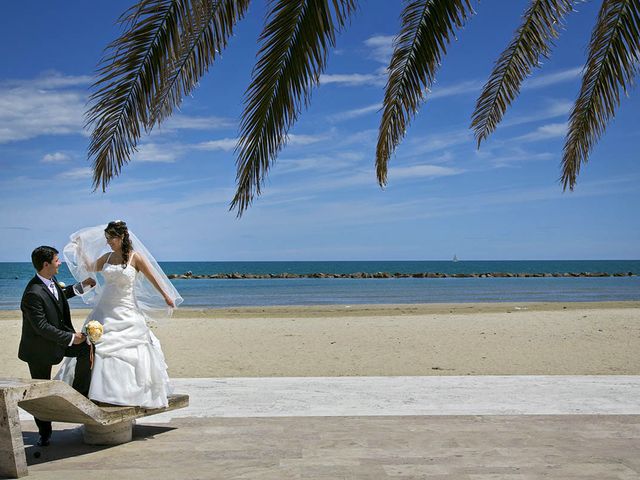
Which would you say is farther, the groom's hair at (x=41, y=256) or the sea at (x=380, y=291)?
the sea at (x=380, y=291)

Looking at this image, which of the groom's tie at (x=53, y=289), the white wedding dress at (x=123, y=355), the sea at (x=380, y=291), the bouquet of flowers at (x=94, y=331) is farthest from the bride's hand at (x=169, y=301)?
the sea at (x=380, y=291)

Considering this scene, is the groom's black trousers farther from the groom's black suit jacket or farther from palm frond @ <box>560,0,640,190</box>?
palm frond @ <box>560,0,640,190</box>

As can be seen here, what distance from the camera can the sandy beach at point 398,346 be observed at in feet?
37.0

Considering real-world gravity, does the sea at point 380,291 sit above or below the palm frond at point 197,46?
below

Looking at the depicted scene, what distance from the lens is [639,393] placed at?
7008 millimetres

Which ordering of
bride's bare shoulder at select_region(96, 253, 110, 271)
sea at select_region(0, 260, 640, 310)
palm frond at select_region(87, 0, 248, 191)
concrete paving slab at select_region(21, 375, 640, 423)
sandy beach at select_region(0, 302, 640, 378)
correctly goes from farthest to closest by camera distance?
1. sea at select_region(0, 260, 640, 310)
2. sandy beach at select_region(0, 302, 640, 378)
3. concrete paving slab at select_region(21, 375, 640, 423)
4. bride's bare shoulder at select_region(96, 253, 110, 271)
5. palm frond at select_region(87, 0, 248, 191)

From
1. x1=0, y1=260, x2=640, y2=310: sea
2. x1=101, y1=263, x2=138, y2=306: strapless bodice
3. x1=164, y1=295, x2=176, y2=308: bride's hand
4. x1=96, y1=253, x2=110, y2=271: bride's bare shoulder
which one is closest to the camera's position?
x1=101, y1=263, x2=138, y2=306: strapless bodice

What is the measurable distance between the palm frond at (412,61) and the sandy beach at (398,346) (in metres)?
5.66

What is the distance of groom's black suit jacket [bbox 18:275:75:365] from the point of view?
16.1 feet

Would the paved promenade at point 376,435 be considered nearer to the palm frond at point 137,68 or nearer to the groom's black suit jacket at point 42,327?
the groom's black suit jacket at point 42,327

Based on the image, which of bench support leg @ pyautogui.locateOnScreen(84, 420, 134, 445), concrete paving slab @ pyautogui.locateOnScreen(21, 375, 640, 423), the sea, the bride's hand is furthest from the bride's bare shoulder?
the sea

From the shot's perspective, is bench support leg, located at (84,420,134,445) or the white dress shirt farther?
bench support leg, located at (84,420,134,445)

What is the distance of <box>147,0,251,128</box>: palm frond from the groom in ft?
4.10

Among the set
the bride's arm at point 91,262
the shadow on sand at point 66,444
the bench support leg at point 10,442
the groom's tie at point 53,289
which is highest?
the bride's arm at point 91,262
